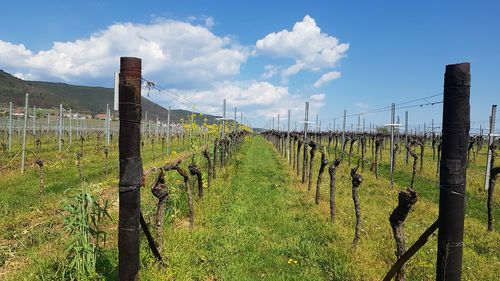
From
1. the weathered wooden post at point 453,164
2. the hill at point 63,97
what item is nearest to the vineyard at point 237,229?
the weathered wooden post at point 453,164

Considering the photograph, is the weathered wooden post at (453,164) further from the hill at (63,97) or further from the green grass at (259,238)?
the hill at (63,97)

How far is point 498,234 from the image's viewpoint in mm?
9055

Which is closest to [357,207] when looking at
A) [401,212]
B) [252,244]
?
[252,244]

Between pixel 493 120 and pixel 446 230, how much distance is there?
1516 cm

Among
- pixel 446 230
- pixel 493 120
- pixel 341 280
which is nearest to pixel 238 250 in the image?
pixel 341 280

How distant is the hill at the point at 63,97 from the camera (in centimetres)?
9244

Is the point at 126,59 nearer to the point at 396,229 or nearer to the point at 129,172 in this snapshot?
the point at 129,172

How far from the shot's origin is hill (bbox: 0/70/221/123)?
92.4m

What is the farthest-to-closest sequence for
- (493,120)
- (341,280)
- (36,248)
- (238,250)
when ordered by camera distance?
(493,120) < (238,250) < (36,248) < (341,280)

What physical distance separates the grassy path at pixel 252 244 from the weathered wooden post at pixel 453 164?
2640mm

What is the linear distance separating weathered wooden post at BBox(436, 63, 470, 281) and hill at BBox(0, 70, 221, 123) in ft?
138

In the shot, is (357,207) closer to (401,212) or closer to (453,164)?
(401,212)

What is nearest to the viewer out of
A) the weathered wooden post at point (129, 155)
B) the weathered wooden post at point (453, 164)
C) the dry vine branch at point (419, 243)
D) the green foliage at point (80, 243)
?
the weathered wooden post at point (453, 164)

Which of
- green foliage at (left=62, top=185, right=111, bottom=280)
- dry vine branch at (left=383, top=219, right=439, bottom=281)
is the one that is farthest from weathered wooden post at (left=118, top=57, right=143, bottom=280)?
dry vine branch at (left=383, top=219, right=439, bottom=281)
